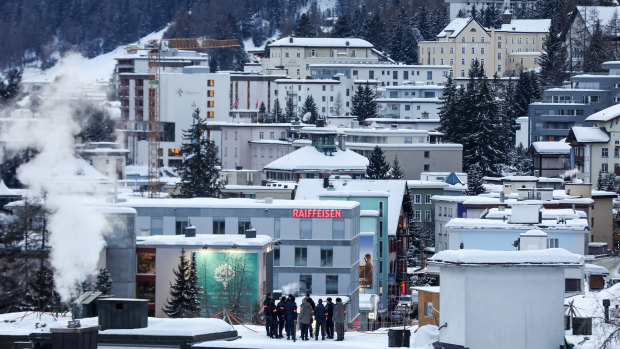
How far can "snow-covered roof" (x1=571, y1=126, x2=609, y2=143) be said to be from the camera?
120625 millimetres

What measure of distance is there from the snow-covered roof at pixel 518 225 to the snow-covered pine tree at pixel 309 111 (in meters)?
112

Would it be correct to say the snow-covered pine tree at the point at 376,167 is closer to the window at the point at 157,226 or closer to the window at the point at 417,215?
the window at the point at 417,215

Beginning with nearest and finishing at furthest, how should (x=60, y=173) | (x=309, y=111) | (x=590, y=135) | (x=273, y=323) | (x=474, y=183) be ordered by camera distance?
(x=273, y=323) < (x=60, y=173) < (x=590, y=135) < (x=474, y=183) < (x=309, y=111)

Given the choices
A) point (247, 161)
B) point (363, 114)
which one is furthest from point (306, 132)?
point (363, 114)

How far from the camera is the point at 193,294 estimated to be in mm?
60062

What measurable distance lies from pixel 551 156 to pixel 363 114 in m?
55.7

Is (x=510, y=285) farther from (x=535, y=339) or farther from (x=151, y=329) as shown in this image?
(x=151, y=329)

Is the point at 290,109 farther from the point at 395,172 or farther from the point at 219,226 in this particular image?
the point at 219,226

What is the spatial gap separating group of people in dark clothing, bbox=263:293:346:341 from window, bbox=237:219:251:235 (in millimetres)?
41146

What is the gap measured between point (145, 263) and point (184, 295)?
7102 millimetres

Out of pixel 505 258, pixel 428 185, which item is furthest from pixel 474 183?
pixel 505 258

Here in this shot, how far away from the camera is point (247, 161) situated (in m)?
165

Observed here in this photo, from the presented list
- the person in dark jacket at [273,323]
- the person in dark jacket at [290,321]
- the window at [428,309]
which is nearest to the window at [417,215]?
the window at [428,309]

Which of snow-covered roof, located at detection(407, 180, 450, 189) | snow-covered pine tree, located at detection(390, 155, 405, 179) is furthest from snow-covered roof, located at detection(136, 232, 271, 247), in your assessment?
snow-covered pine tree, located at detection(390, 155, 405, 179)
